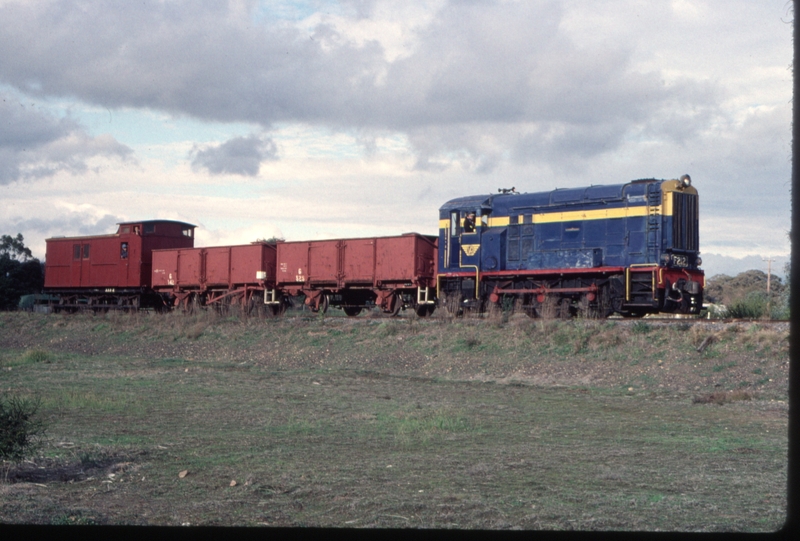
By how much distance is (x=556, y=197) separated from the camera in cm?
2472

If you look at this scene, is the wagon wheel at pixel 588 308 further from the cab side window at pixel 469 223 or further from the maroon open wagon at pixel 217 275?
the maroon open wagon at pixel 217 275

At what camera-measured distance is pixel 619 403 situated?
14.9m

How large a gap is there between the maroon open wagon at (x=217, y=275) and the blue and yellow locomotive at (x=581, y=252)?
958cm

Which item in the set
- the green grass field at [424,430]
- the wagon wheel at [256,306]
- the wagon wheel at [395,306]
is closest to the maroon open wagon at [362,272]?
the wagon wheel at [395,306]

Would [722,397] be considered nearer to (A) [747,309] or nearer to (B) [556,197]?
(A) [747,309]

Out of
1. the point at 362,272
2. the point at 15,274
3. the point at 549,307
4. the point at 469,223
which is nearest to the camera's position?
the point at 549,307

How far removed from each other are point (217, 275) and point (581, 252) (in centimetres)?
1786

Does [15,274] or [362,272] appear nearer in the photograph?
[362,272]

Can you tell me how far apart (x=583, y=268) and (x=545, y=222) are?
2275 mm

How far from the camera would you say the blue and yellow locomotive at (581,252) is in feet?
73.5

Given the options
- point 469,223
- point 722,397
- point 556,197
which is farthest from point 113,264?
point 722,397

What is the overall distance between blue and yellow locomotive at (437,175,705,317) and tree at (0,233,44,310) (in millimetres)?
34373

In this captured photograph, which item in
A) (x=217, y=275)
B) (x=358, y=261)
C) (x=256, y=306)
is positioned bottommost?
(x=256, y=306)

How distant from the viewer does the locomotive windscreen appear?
74.0 ft
